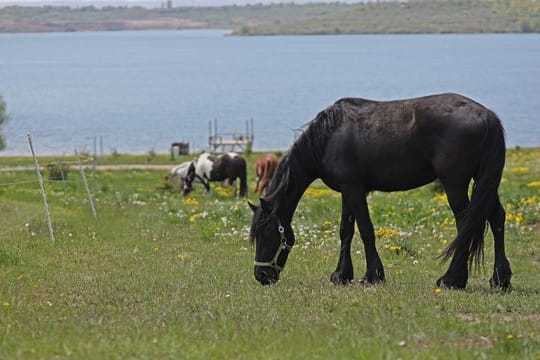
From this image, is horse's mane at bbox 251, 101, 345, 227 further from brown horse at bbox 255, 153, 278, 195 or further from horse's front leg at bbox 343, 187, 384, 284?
brown horse at bbox 255, 153, 278, 195

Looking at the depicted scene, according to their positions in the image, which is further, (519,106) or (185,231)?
(519,106)

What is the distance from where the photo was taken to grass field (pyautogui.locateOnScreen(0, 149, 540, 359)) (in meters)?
7.71

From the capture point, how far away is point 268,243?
39.7 ft

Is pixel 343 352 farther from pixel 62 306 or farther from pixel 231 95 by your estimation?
pixel 231 95

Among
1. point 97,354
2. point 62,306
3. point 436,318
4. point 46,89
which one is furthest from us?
point 46,89

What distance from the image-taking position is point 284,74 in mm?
176000

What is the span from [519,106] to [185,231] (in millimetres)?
93062

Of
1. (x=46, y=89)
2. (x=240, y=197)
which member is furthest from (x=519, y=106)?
(x=240, y=197)

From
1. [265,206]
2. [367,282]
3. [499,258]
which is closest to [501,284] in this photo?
[499,258]

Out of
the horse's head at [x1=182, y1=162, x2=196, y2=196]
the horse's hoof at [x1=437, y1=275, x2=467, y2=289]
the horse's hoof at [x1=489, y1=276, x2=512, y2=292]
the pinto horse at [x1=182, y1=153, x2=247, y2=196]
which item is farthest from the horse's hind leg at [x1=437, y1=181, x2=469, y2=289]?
the horse's head at [x1=182, y1=162, x2=196, y2=196]

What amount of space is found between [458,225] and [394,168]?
977 millimetres

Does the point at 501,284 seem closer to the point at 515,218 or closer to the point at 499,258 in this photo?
the point at 499,258

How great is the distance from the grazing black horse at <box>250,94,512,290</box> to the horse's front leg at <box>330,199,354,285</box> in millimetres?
12

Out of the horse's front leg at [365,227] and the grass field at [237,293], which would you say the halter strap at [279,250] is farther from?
the horse's front leg at [365,227]
